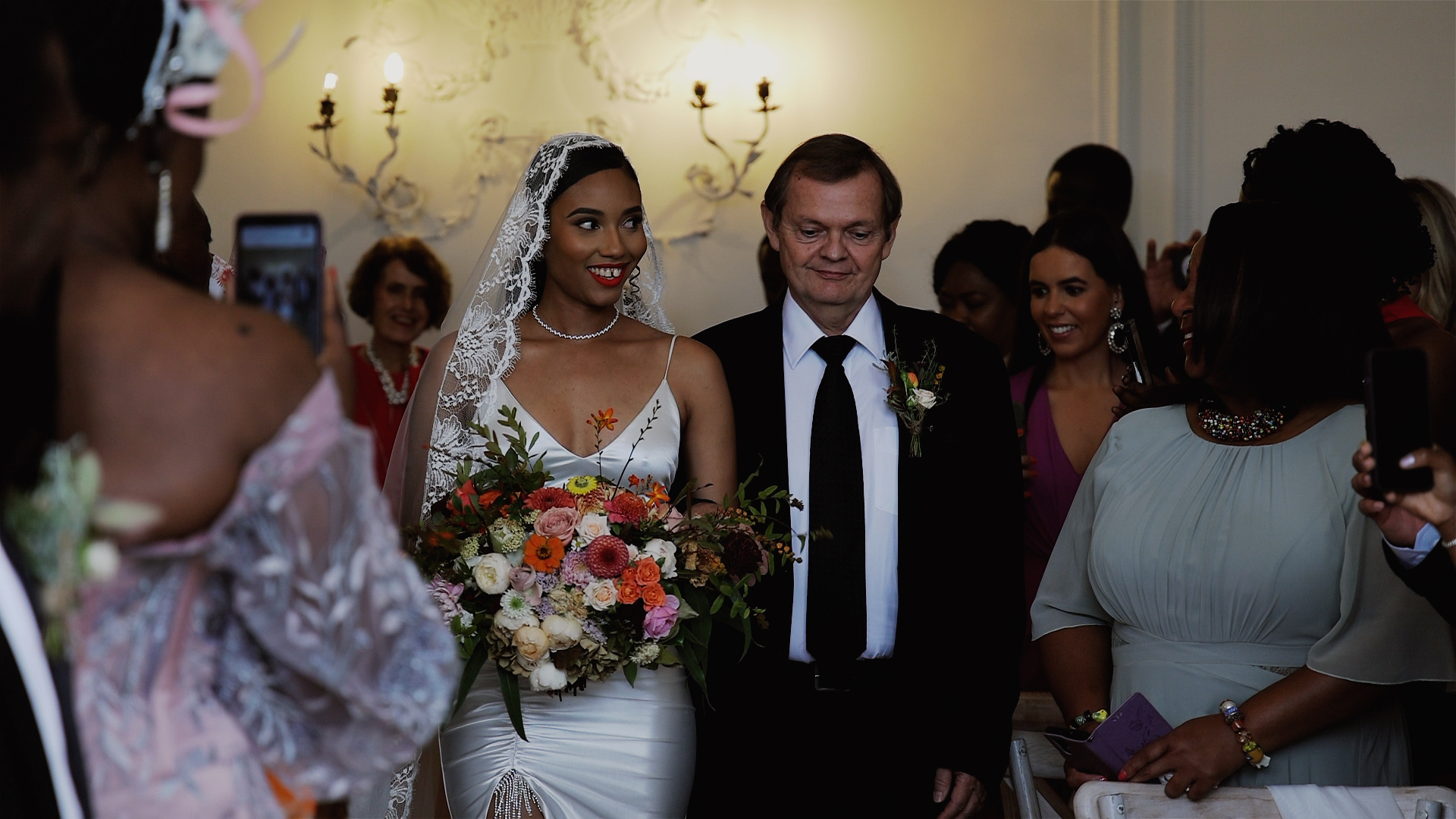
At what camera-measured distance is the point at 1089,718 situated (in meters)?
2.98

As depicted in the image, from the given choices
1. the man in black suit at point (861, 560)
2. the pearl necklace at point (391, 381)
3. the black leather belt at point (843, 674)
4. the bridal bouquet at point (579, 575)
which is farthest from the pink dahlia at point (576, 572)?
the pearl necklace at point (391, 381)

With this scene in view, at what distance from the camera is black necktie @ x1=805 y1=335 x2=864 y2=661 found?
10.6 ft

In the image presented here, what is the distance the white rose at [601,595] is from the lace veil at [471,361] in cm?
64

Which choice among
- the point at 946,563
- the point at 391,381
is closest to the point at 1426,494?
the point at 946,563

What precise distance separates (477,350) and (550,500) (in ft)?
2.11

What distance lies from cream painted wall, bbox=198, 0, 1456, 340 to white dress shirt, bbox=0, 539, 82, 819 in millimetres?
4962

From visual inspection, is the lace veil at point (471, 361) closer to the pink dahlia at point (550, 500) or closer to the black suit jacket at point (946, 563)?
the pink dahlia at point (550, 500)

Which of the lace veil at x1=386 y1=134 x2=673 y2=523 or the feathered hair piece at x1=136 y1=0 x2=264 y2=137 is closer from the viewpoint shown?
the feathered hair piece at x1=136 y1=0 x2=264 y2=137

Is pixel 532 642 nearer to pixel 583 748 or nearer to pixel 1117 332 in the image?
pixel 583 748

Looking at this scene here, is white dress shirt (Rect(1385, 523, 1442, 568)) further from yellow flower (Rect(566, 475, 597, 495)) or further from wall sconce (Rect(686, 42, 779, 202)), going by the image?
wall sconce (Rect(686, 42, 779, 202))

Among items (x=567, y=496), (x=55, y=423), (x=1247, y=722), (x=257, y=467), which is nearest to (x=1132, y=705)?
(x=1247, y=722)

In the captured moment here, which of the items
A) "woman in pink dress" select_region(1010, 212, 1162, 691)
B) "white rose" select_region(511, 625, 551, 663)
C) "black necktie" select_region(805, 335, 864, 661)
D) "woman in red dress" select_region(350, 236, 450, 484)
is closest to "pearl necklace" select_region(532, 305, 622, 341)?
"black necktie" select_region(805, 335, 864, 661)

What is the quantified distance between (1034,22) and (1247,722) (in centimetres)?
451

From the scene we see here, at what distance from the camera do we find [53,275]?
1466 mm
